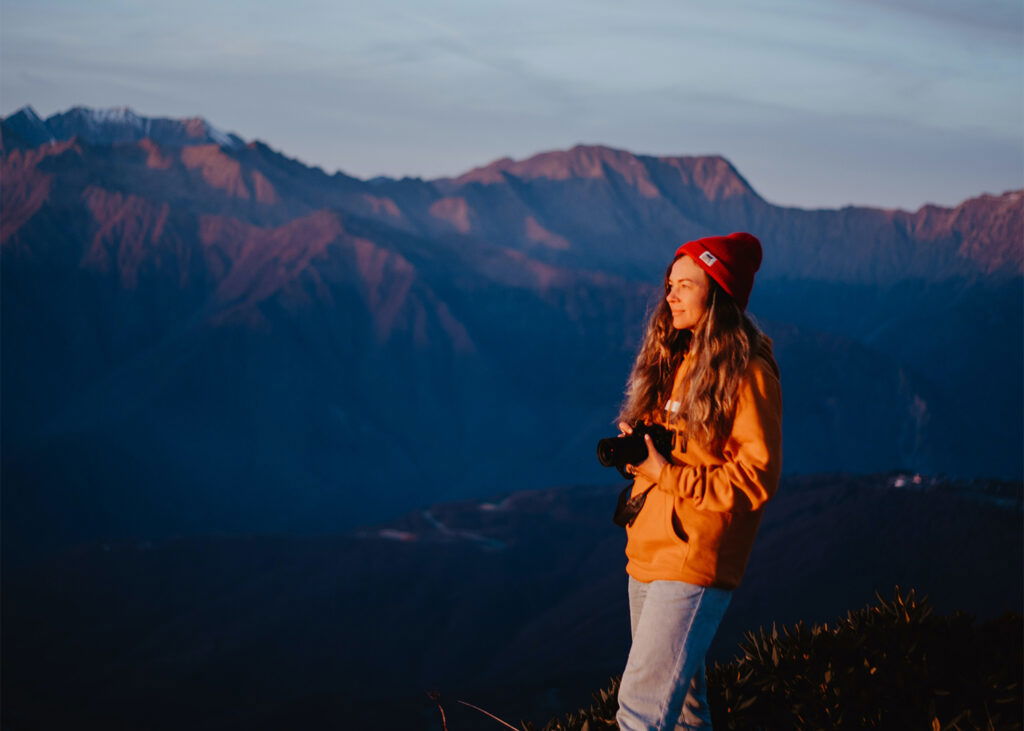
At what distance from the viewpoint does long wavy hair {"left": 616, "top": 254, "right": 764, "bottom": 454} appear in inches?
150

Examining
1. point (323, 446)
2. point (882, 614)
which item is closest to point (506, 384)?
point (323, 446)

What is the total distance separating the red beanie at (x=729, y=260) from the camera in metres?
3.97

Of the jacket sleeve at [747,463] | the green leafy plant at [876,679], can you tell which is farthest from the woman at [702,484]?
the green leafy plant at [876,679]

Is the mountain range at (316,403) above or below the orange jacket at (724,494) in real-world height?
below

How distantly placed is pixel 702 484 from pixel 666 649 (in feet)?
2.07

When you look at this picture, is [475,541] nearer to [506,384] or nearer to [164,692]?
[164,692]

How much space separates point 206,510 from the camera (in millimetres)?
142875

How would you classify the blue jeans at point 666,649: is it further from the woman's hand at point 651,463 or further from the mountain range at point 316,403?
the mountain range at point 316,403

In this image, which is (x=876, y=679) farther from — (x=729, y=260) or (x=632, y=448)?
(x=729, y=260)

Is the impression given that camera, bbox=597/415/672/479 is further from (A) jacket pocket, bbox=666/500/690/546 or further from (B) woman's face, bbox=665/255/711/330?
(B) woman's face, bbox=665/255/711/330

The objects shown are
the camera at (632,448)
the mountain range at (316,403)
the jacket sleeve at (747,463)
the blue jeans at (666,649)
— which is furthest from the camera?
the mountain range at (316,403)

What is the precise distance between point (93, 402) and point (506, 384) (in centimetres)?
7189

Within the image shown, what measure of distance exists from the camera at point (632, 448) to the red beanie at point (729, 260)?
1.99ft

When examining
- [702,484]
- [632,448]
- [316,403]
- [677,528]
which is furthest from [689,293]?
[316,403]
